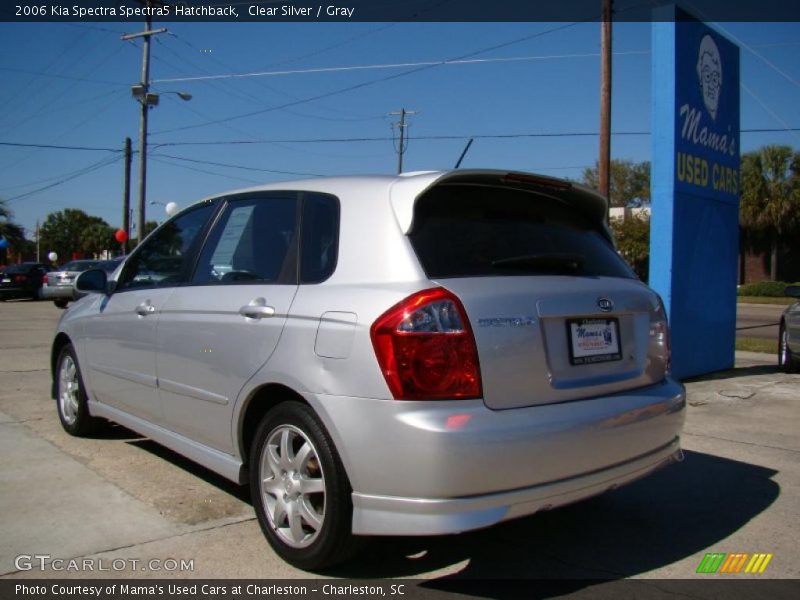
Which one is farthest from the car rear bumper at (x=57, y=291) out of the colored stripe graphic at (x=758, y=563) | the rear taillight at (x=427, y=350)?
the colored stripe graphic at (x=758, y=563)

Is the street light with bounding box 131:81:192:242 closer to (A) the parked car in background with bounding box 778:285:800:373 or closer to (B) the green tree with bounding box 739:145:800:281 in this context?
(A) the parked car in background with bounding box 778:285:800:373

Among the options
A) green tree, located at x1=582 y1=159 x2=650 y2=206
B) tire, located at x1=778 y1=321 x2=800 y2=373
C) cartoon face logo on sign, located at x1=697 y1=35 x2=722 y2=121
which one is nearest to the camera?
cartoon face logo on sign, located at x1=697 y1=35 x2=722 y2=121

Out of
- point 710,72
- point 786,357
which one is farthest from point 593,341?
point 786,357

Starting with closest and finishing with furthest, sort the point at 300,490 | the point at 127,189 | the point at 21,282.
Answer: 1. the point at 300,490
2. the point at 21,282
3. the point at 127,189

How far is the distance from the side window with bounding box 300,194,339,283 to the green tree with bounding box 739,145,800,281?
4407cm

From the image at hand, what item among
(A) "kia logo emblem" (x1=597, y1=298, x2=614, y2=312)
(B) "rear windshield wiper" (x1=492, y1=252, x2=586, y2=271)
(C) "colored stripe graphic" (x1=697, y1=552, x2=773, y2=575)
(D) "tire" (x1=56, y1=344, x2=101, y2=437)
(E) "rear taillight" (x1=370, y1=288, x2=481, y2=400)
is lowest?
(C) "colored stripe graphic" (x1=697, y1=552, x2=773, y2=575)

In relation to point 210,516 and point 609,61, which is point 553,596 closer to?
point 210,516

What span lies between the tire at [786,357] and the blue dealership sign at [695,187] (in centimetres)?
66

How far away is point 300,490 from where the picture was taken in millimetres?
3045

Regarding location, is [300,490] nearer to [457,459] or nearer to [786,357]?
[457,459]

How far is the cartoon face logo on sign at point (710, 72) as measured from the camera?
28.5 feet

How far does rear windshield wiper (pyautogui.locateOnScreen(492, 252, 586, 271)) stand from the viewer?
3051 millimetres

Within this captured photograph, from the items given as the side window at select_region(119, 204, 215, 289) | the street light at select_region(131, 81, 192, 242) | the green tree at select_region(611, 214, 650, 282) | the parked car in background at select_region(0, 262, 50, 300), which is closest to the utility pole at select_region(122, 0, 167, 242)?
the street light at select_region(131, 81, 192, 242)

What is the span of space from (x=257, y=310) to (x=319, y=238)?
44 centimetres
